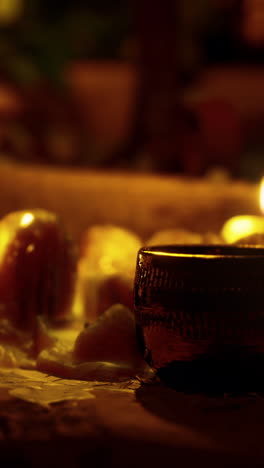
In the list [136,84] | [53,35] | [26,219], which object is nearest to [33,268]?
[26,219]

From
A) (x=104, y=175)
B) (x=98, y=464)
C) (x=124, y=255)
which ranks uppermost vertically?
(x=104, y=175)

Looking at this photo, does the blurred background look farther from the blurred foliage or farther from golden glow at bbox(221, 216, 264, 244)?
golden glow at bbox(221, 216, 264, 244)

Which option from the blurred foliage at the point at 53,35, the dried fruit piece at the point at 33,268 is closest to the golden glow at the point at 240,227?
the dried fruit piece at the point at 33,268

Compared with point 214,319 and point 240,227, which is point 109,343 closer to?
point 214,319

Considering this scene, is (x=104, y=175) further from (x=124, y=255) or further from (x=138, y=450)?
(x=138, y=450)

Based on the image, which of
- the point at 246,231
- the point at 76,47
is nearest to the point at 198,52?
the point at 76,47

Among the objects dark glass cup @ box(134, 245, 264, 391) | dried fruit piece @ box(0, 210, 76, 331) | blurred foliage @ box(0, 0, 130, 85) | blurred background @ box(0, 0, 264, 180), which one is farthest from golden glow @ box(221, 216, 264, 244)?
blurred foliage @ box(0, 0, 130, 85)
